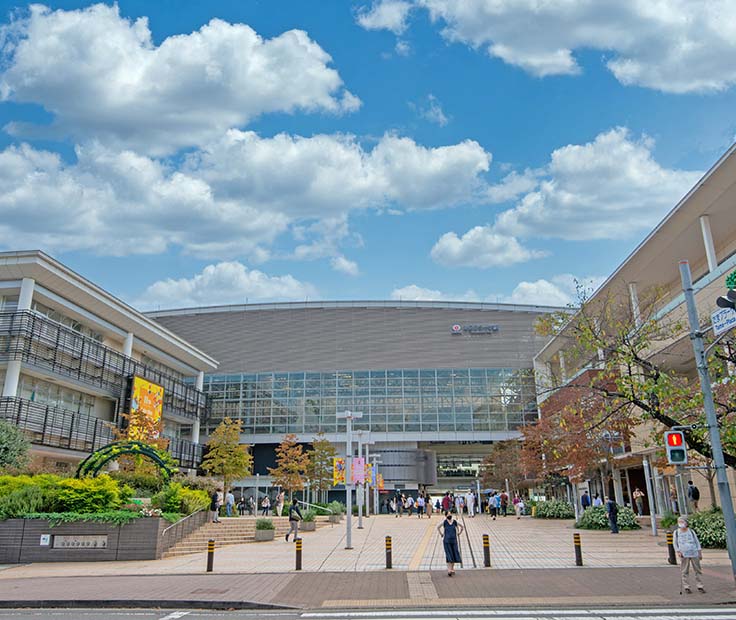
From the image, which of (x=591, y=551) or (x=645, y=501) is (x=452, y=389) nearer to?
(x=645, y=501)

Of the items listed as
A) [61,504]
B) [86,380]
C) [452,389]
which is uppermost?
[452,389]

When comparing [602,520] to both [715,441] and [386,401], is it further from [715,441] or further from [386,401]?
[386,401]

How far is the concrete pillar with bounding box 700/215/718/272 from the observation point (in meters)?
28.7

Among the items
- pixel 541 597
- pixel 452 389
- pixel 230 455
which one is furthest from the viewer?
pixel 452 389

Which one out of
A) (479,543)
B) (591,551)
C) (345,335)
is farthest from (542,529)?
(345,335)

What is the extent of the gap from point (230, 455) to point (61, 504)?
75.1 ft

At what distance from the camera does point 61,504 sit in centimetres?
2153

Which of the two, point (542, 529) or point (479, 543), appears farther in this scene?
point (542, 529)

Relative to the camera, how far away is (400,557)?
1991cm

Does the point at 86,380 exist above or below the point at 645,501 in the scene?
above

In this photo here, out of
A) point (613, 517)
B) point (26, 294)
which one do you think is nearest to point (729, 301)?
point (613, 517)

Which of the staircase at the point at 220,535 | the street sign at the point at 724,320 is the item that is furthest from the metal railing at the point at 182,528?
the street sign at the point at 724,320

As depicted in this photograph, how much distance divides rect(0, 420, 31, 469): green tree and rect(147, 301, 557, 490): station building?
38.4 metres

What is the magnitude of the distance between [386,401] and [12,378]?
133 feet
